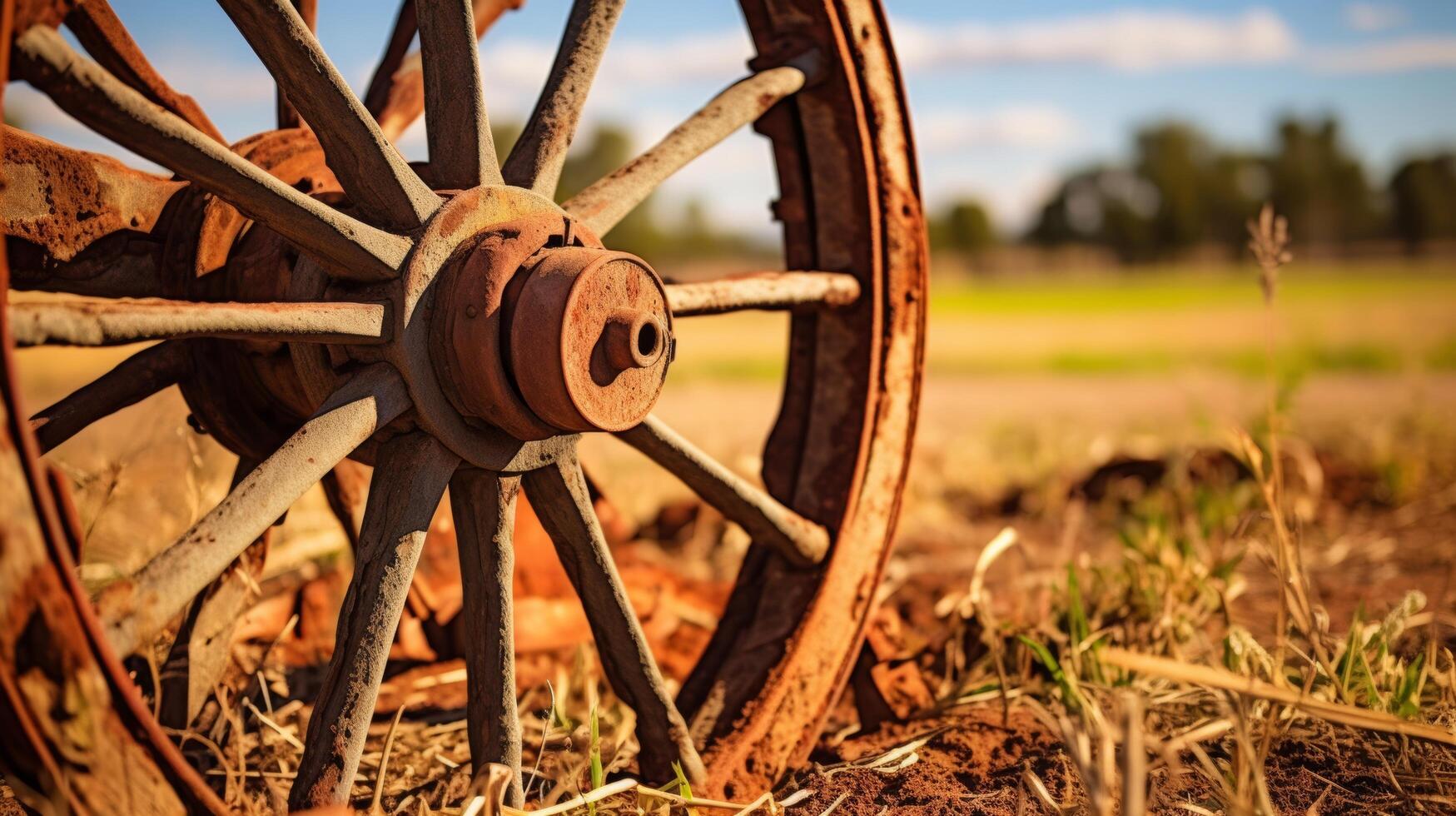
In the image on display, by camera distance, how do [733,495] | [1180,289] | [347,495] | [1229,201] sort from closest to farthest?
[733,495] → [347,495] → [1180,289] → [1229,201]

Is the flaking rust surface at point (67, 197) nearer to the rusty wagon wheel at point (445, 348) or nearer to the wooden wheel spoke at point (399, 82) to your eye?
the rusty wagon wheel at point (445, 348)

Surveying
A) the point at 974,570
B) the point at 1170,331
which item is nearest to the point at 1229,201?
the point at 1170,331

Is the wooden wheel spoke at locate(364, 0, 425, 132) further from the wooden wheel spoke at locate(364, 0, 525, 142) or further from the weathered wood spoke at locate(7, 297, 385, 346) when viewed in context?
the weathered wood spoke at locate(7, 297, 385, 346)

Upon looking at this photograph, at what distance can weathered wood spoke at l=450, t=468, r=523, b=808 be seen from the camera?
1.65 meters

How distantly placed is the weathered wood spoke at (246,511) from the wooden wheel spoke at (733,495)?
0.40 meters

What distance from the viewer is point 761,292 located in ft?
6.44

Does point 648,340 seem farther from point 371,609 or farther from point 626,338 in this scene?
point 371,609

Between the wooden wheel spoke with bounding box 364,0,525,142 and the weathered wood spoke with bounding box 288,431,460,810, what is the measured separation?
95 centimetres

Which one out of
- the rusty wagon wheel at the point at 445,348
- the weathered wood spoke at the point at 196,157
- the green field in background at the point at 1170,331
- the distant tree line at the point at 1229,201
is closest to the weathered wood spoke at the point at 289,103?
the rusty wagon wheel at the point at 445,348

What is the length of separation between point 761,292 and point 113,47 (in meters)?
1.08

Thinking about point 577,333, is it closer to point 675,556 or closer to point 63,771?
point 63,771

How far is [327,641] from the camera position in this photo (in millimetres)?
2508

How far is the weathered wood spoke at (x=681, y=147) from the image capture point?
184 cm

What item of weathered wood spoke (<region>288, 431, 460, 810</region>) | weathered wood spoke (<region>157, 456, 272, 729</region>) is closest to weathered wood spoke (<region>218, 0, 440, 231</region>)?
weathered wood spoke (<region>288, 431, 460, 810</region>)
